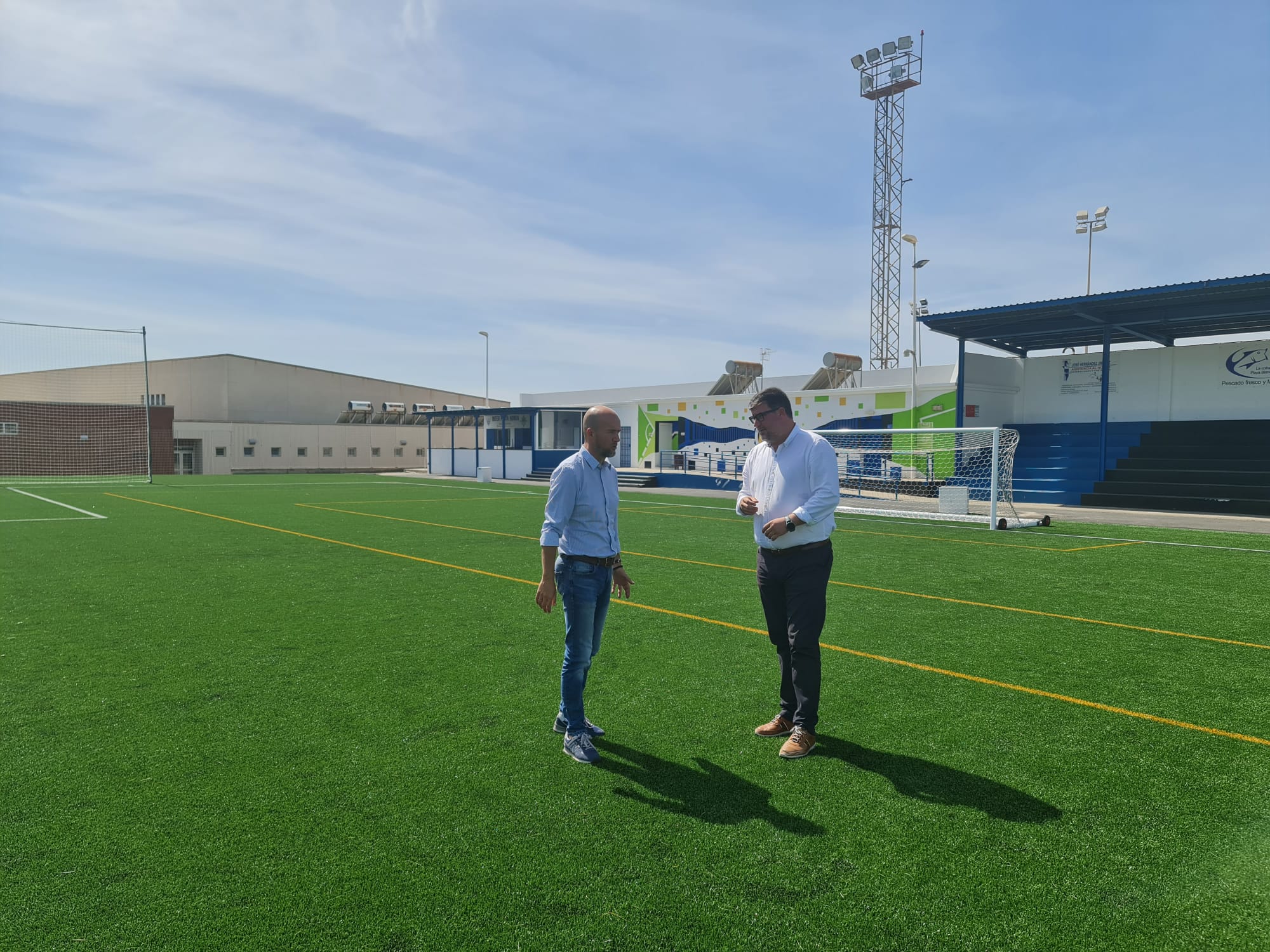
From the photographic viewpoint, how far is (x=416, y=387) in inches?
2736

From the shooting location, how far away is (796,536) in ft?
14.2

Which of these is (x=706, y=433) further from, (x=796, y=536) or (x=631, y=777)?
(x=631, y=777)

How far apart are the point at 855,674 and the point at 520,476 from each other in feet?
114

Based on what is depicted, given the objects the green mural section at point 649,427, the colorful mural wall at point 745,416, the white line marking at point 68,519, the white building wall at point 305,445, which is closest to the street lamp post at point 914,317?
the colorful mural wall at point 745,416

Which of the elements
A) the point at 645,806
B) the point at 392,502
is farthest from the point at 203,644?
the point at 392,502

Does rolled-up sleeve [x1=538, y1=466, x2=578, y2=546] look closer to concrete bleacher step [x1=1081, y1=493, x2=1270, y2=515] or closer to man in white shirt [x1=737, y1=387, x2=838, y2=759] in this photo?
man in white shirt [x1=737, y1=387, x2=838, y2=759]

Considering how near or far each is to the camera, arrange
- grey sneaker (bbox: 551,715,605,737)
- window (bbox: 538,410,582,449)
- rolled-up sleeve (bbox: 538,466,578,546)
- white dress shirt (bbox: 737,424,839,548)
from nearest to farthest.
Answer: rolled-up sleeve (bbox: 538,466,578,546)
white dress shirt (bbox: 737,424,839,548)
grey sneaker (bbox: 551,715,605,737)
window (bbox: 538,410,582,449)

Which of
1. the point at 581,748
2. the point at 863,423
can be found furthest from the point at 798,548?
the point at 863,423

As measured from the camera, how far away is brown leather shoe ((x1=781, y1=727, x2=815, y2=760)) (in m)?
4.32

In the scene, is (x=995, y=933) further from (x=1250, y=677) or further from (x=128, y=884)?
(x=1250, y=677)

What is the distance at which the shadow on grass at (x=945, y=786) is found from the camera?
3.73 m

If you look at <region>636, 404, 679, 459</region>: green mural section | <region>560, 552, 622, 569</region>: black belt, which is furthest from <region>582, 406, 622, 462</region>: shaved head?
<region>636, 404, 679, 459</region>: green mural section

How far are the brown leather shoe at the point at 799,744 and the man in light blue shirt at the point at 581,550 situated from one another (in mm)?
1026

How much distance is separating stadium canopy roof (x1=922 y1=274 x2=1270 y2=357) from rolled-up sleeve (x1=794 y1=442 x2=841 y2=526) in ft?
68.2
